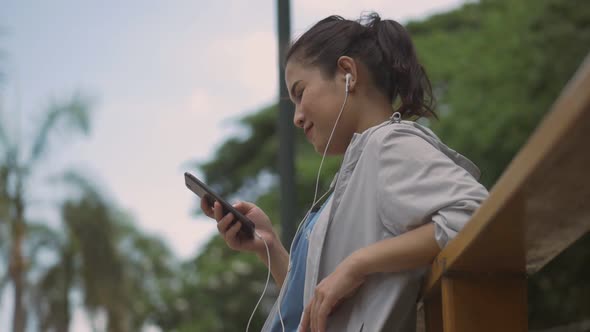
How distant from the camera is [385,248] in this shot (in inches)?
72.3

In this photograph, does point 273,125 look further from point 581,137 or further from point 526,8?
point 581,137

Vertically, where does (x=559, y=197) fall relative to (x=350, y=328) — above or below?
above

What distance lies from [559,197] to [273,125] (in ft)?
66.0

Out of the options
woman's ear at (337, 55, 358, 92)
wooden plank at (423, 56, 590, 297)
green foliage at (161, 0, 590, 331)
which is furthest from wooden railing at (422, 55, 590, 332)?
green foliage at (161, 0, 590, 331)

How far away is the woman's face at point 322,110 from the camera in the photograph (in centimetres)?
230

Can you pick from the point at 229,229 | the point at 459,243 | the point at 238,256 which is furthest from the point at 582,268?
the point at 459,243

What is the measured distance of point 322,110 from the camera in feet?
7.56

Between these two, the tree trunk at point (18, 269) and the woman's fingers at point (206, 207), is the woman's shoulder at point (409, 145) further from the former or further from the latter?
the tree trunk at point (18, 269)

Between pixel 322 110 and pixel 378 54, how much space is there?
→ 0.72 feet

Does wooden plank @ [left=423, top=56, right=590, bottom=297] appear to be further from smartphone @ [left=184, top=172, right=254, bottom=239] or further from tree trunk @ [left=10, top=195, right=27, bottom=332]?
tree trunk @ [left=10, top=195, right=27, bottom=332]

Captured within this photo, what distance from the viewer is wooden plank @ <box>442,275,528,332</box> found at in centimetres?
167

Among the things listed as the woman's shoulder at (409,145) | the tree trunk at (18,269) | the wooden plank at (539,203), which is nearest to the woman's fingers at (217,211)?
the woman's shoulder at (409,145)

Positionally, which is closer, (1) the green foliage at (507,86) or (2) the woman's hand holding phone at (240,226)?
(2) the woman's hand holding phone at (240,226)

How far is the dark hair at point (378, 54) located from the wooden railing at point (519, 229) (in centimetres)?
59
